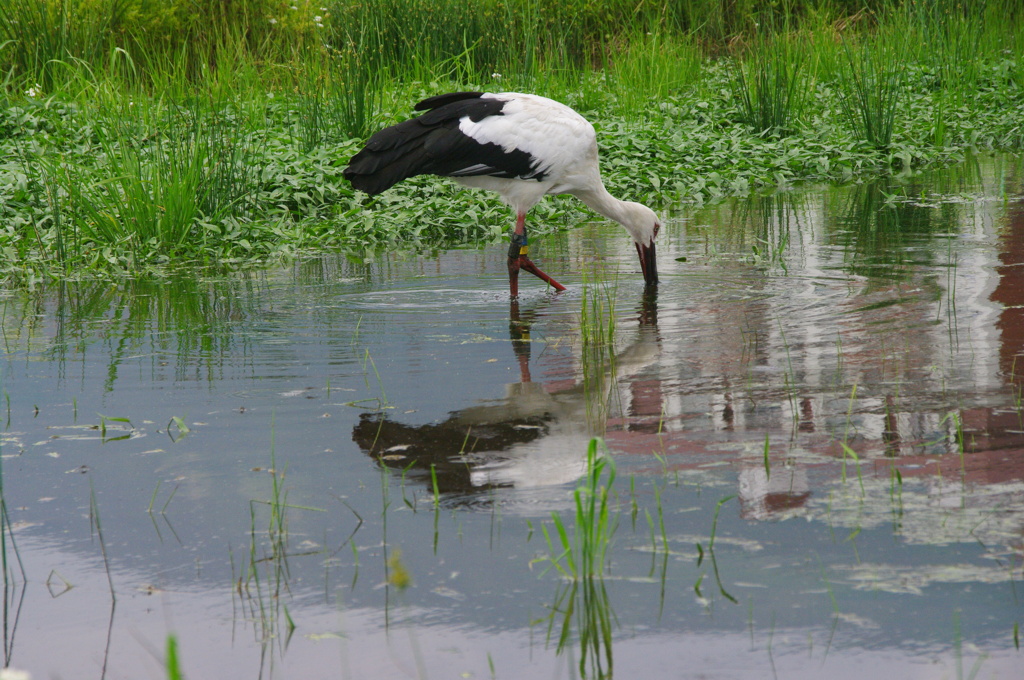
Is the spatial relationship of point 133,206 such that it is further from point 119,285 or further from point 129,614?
point 129,614

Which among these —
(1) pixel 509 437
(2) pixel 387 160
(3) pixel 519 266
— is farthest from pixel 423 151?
(1) pixel 509 437

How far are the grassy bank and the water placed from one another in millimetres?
1766

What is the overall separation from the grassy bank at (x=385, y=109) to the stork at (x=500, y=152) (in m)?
1.42

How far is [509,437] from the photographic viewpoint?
4164 millimetres

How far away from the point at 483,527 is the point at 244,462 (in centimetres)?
100

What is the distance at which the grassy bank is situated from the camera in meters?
8.41

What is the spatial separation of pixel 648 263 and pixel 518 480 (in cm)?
368

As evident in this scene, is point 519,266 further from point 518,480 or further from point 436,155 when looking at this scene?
point 518,480

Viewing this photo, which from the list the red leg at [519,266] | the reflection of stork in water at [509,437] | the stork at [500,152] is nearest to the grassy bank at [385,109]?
the stork at [500,152]

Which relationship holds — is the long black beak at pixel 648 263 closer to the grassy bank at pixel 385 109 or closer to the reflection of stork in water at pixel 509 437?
the reflection of stork in water at pixel 509 437

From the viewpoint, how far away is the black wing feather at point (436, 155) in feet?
24.1

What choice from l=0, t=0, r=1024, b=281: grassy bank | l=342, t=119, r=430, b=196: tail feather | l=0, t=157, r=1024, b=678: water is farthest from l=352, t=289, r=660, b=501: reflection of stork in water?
l=0, t=0, r=1024, b=281: grassy bank

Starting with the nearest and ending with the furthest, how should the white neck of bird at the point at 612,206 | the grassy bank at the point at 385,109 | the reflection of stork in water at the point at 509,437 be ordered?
the reflection of stork in water at the point at 509,437
the white neck of bird at the point at 612,206
the grassy bank at the point at 385,109

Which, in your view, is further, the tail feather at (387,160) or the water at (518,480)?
the tail feather at (387,160)
